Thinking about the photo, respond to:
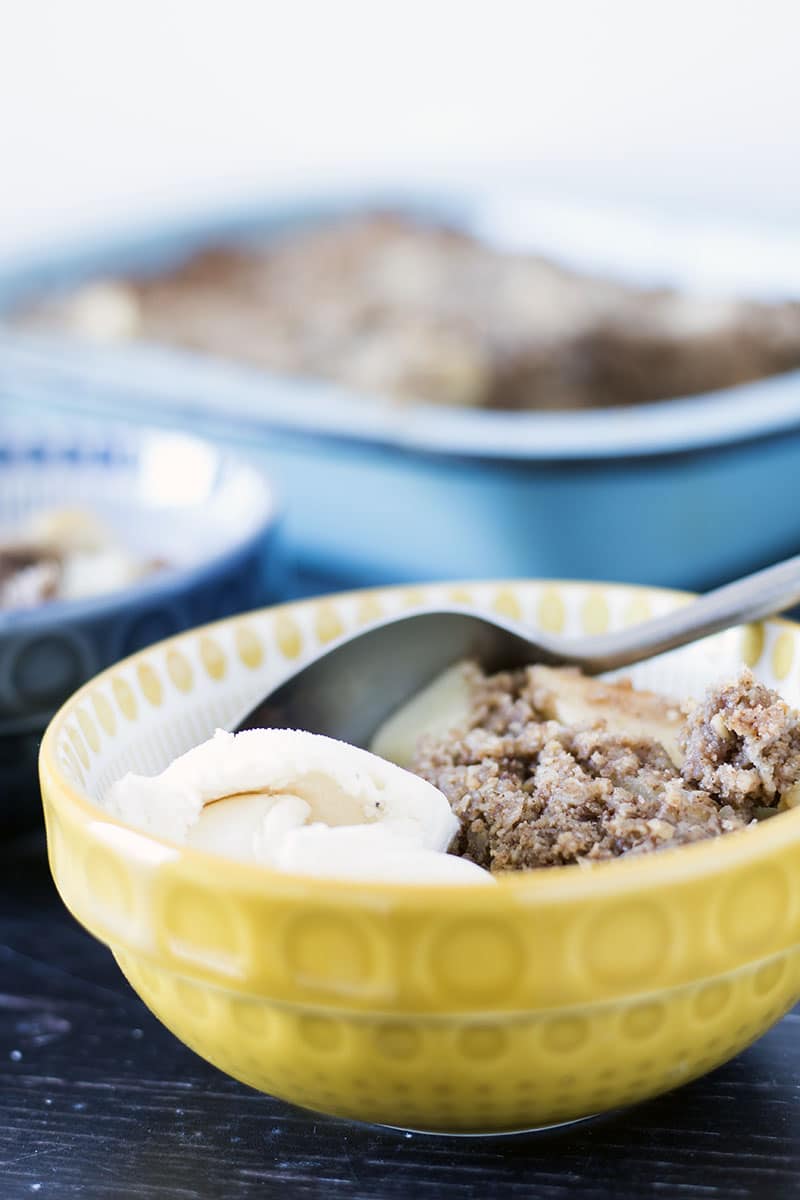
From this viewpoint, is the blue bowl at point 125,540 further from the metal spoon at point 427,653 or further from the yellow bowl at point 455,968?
the yellow bowl at point 455,968

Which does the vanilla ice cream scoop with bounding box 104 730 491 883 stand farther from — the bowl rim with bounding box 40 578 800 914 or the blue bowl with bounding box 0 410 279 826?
the blue bowl with bounding box 0 410 279 826

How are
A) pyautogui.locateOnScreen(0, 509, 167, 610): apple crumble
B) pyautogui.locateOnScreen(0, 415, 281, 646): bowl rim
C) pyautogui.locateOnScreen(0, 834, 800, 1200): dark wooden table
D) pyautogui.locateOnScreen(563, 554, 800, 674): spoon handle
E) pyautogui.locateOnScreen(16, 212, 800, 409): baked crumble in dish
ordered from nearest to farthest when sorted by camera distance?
1. pyautogui.locateOnScreen(0, 834, 800, 1200): dark wooden table
2. pyautogui.locateOnScreen(563, 554, 800, 674): spoon handle
3. pyautogui.locateOnScreen(0, 415, 281, 646): bowl rim
4. pyautogui.locateOnScreen(0, 509, 167, 610): apple crumble
5. pyautogui.locateOnScreen(16, 212, 800, 409): baked crumble in dish

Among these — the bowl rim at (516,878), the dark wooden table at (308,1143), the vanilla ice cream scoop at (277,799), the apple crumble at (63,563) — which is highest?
the bowl rim at (516,878)

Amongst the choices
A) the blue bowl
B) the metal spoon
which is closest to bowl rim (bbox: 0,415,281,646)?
the blue bowl

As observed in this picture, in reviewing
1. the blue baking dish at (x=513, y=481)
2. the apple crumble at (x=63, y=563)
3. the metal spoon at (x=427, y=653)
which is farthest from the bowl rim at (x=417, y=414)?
the metal spoon at (x=427, y=653)

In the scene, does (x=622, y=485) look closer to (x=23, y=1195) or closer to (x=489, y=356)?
(x=489, y=356)

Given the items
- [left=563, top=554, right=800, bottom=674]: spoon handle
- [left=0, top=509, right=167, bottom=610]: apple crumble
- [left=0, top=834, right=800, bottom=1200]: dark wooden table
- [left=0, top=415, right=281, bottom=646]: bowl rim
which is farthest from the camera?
[left=0, top=509, right=167, bottom=610]: apple crumble

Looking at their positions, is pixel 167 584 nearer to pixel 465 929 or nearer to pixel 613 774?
pixel 613 774
